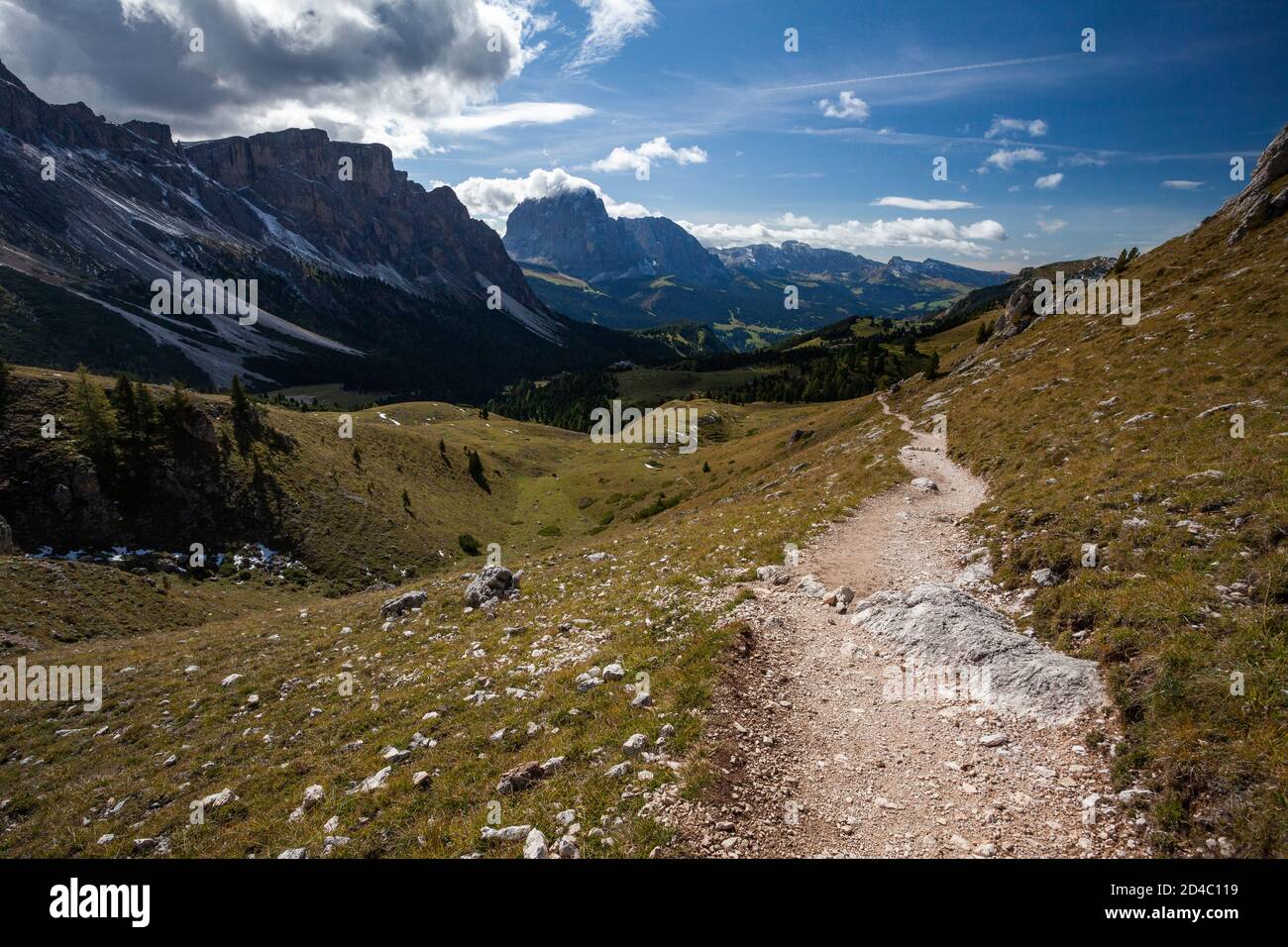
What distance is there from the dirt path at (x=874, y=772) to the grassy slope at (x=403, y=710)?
1.00 meters

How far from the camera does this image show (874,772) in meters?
9.67

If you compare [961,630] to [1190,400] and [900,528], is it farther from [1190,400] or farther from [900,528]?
[1190,400]

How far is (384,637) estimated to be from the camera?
22.7 meters

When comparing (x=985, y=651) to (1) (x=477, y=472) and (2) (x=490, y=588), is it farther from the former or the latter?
(1) (x=477, y=472)

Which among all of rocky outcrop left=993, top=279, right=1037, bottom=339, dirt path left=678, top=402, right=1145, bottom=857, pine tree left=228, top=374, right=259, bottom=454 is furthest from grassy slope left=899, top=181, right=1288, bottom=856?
pine tree left=228, top=374, right=259, bottom=454

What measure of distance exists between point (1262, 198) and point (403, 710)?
77860 mm

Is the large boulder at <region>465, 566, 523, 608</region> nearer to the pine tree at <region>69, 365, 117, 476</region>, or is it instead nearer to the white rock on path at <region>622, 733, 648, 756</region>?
the white rock on path at <region>622, 733, 648, 756</region>

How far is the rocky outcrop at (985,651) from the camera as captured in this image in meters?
10.5

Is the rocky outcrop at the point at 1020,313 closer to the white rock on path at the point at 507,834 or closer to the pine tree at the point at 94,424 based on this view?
the white rock on path at the point at 507,834

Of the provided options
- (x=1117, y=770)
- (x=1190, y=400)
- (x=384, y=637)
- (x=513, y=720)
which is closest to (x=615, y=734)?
(x=513, y=720)

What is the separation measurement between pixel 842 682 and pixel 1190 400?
80.7 ft

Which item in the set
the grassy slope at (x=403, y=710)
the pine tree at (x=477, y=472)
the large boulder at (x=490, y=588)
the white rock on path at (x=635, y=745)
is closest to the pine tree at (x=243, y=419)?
the grassy slope at (x=403, y=710)

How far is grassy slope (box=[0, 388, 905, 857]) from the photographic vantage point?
34.4 feet

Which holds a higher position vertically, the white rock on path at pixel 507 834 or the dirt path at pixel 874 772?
the dirt path at pixel 874 772
